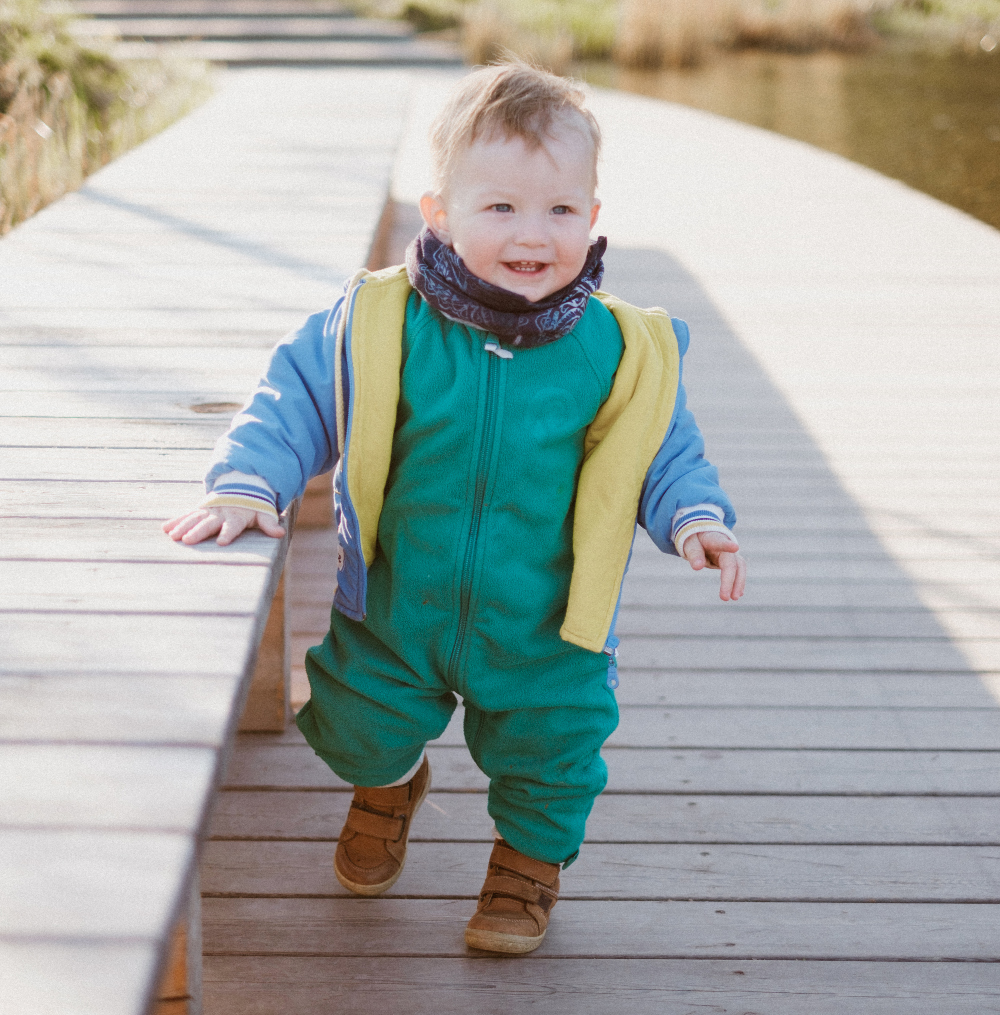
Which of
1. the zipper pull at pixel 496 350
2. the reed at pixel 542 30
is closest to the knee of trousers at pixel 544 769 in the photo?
the zipper pull at pixel 496 350

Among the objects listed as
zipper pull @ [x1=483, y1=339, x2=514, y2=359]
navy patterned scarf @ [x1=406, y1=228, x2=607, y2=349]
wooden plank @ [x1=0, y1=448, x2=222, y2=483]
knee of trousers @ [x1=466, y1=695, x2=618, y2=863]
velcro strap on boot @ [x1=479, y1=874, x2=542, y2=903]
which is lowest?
velcro strap on boot @ [x1=479, y1=874, x2=542, y2=903]

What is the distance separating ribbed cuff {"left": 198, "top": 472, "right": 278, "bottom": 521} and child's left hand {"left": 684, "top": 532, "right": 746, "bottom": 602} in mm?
544

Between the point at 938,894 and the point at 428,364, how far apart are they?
1.21m

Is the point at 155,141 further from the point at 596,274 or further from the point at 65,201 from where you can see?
the point at 596,274

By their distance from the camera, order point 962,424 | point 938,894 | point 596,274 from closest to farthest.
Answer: point 596,274, point 938,894, point 962,424

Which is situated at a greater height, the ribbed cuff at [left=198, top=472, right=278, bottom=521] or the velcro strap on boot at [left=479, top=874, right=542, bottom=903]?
the ribbed cuff at [left=198, top=472, right=278, bottom=521]

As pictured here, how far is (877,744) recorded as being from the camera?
91.5 inches

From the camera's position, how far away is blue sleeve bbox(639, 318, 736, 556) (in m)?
1.58

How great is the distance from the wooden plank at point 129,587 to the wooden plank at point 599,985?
26.1 inches

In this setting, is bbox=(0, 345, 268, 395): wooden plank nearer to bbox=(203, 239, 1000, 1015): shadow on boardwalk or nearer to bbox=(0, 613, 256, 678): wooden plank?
bbox=(203, 239, 1000, 1015): shadow on boardwalk

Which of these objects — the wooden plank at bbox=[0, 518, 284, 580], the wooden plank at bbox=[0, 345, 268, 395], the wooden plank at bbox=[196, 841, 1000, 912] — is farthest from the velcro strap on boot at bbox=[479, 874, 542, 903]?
the wooden plank at bbox=[0, 345, 268, 395]

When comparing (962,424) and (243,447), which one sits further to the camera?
(962,424)

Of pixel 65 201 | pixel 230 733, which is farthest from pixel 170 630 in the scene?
pixel 65 201

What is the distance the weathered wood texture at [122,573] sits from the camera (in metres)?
0.92
